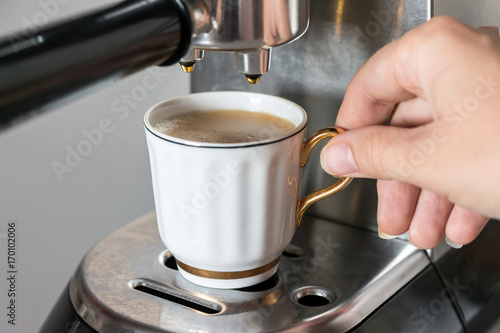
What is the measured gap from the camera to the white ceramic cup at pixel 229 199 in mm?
353

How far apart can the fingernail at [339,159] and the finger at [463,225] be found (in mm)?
102

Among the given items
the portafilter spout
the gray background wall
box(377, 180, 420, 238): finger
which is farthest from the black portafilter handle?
the gray background wall

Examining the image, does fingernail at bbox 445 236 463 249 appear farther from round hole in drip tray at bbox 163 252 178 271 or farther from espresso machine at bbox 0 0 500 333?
round hole in drip tray at bbox 163 252 178 271

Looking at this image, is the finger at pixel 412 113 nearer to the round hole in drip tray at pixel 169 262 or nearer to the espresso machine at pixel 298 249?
the espresso machine at pixel 298 249

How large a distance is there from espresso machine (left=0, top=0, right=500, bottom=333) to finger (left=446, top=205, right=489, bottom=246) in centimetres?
4

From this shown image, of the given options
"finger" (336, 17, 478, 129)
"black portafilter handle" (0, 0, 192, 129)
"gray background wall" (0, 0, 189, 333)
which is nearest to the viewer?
"black portafilter handle" (0, 0, 192, 129)

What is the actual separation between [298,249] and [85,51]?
281 millimetres

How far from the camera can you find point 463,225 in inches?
16.4

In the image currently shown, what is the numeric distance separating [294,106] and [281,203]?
0.23 feet

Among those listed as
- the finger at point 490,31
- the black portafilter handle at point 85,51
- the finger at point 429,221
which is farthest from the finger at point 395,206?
the black portafilter handle at point 85,51

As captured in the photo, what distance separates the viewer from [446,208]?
1.44 ft

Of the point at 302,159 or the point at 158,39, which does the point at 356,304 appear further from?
the point at 158,39

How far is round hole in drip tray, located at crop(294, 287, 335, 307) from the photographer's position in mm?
400

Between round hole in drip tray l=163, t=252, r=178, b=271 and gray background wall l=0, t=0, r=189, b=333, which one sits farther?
gray background wall l=0, t=0, r=189, b=333
